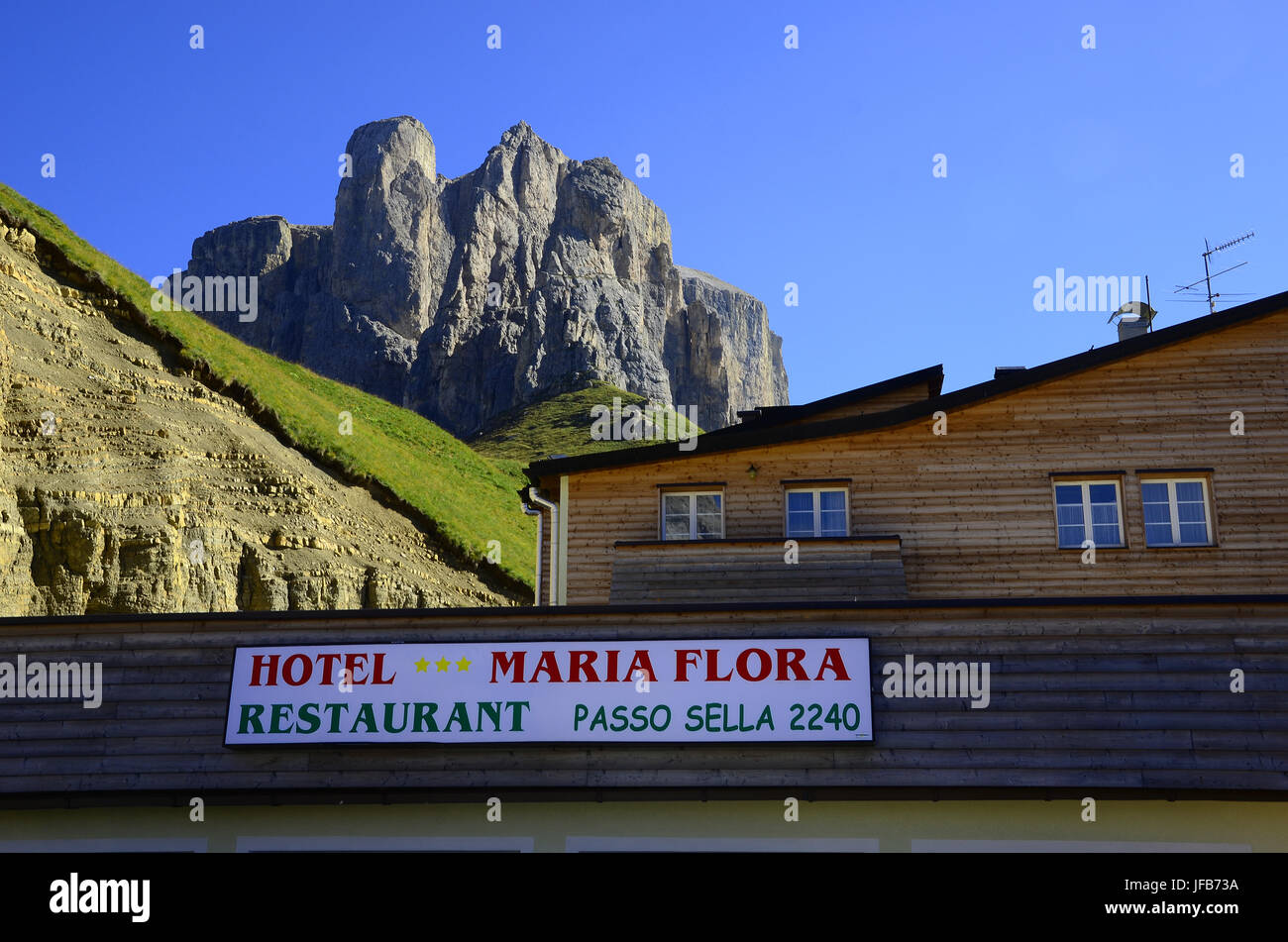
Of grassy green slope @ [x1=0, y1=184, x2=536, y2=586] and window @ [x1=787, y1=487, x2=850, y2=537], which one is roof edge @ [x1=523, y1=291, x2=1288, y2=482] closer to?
window @ [x1=787, y1=487, x2=850, y2=537]

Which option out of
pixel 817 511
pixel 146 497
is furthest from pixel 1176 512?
pixel 146 497

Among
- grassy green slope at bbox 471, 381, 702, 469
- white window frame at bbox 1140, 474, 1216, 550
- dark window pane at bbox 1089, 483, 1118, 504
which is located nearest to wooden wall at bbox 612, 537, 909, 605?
dark window pane at bbox 1089, 483, 1118, 504

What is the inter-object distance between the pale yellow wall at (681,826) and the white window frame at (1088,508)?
670 centimetres

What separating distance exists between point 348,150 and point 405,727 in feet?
532

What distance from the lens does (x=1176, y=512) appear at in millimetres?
18266

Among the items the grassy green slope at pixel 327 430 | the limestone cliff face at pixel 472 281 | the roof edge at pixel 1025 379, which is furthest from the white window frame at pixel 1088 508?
the limestone cliff face at pixel 472 281

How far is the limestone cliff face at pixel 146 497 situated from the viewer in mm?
28469

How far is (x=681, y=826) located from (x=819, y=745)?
1697 millimetres

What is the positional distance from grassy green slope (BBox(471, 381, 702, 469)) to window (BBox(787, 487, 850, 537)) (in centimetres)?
5166

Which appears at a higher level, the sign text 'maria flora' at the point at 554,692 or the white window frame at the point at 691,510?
the white window frame at the point at 691,510

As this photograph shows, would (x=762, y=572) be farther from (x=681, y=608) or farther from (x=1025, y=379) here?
(x=681, y=608)

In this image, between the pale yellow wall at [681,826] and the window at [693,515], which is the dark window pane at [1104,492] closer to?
the window at [693,515]

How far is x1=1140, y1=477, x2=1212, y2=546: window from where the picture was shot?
18.0 meters
